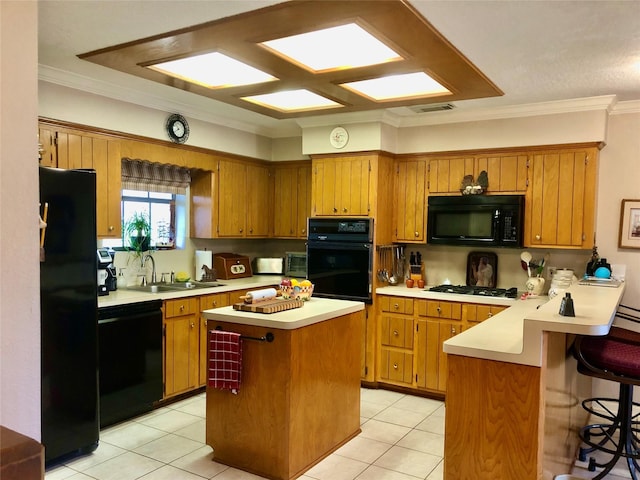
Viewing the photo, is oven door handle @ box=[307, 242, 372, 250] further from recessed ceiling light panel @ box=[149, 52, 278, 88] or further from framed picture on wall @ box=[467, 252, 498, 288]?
recessed ceiling light panel @ box=[149, 52, 278, 88]

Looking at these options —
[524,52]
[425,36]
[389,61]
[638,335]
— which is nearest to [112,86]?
[389,61]

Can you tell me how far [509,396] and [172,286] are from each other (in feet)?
10.5

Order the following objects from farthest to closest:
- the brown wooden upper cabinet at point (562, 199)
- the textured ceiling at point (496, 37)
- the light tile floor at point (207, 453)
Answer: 1. the brown wooden upper cabinet at point (562, 199)
2. the light tile floor at point (207, 453)
3. the textured ceiling at point (496, 37)

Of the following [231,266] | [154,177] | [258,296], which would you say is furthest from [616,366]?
[154,177]

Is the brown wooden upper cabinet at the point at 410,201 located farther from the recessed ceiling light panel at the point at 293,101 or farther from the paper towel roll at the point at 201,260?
the paper towel roll at the point at 201,260

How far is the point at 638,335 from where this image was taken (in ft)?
10.4

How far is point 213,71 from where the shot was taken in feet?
10.1

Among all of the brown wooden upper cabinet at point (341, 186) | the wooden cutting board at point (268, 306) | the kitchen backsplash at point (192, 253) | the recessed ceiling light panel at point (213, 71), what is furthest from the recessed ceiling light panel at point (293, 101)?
the kitchen backsplash at point (192, 253)

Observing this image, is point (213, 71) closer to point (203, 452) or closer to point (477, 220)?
point (203, 452)

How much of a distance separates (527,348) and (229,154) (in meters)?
3.72

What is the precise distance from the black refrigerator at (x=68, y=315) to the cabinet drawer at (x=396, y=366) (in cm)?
253

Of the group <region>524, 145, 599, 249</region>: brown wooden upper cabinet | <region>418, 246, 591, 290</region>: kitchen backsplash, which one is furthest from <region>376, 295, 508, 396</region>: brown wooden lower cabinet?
<region>524, 145, 599, 249</region>: brown wooden upper cabinet

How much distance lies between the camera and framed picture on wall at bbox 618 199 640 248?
407 centimetres

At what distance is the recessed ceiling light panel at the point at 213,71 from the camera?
2.89m
